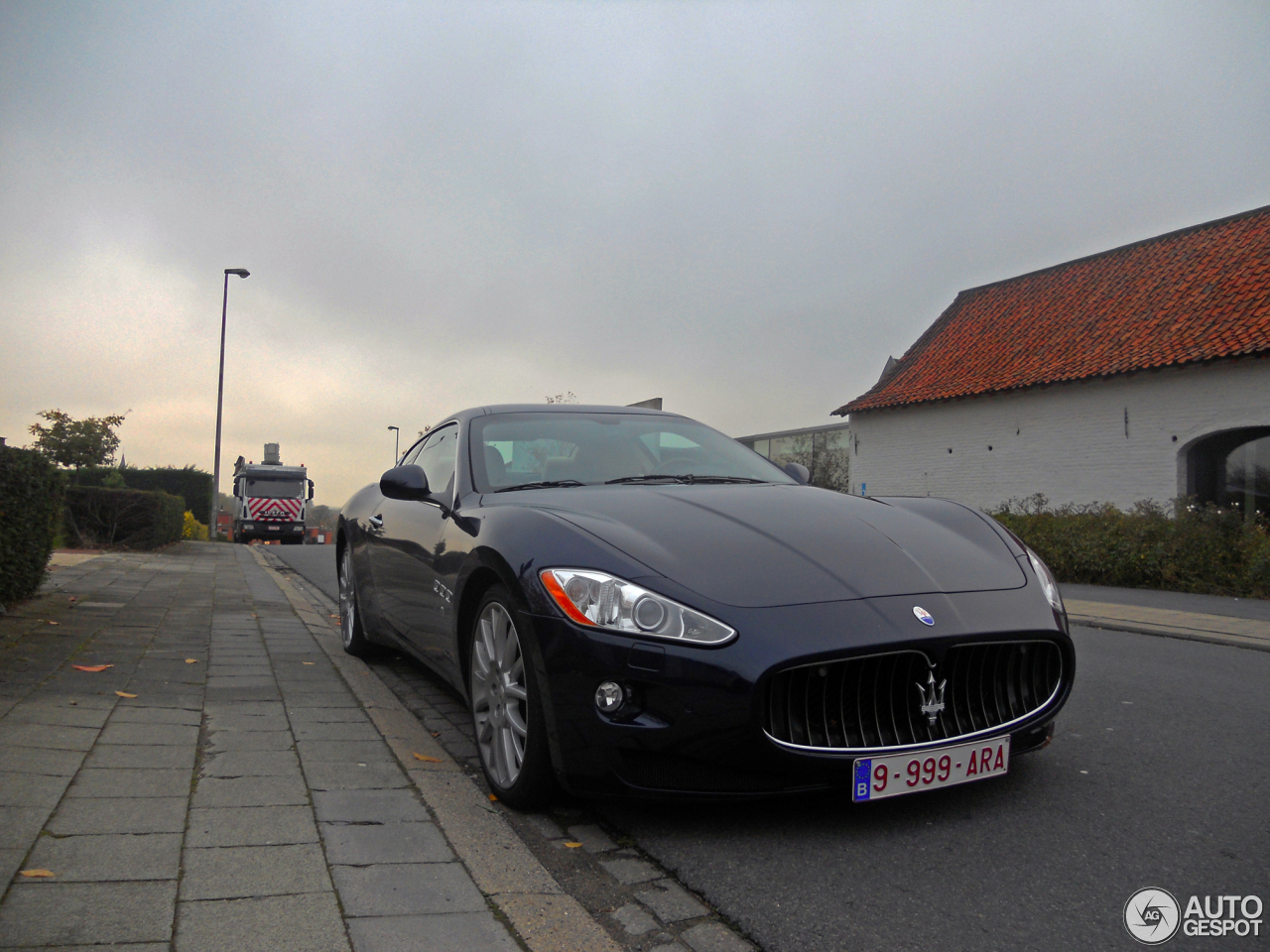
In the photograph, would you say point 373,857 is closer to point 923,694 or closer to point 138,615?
point 923,694

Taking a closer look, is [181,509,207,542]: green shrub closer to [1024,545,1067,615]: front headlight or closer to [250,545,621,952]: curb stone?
[250,545,621,952]: curb stone

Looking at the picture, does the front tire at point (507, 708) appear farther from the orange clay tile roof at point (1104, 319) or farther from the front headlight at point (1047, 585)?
the orange clay tile roof at point (1104, 319)

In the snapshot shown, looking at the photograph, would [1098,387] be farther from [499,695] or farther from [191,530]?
[191,530]

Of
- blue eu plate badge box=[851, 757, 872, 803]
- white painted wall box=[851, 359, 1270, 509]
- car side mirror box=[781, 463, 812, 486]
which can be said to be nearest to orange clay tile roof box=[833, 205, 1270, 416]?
white painted wall box=[851, 359, 1270, 509]

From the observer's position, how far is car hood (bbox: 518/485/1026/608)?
2.98 m

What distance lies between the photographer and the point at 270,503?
34625 mm

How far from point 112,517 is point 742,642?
1748 centimetres

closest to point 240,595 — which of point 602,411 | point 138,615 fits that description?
point 138,615

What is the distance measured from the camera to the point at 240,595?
9.77m

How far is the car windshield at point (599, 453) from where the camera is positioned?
168 inches

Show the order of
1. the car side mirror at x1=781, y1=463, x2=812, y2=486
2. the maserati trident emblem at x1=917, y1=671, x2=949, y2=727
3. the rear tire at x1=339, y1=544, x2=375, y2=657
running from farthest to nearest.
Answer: the rear tire at x1=339, y1=544, x2=375, y2=657 < the car side mirror at x1=781, y1=463, x2=812, y2=486 < the maserati trident emblem at x1=917, y1=671, x2=949, y2=727

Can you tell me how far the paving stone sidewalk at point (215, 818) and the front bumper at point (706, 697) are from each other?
17.3 inches

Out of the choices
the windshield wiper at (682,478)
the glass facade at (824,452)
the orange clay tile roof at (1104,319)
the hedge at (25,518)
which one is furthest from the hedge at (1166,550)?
the glass facade at (824,452)

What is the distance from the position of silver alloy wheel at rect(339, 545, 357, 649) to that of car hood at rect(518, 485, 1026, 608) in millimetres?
2865
